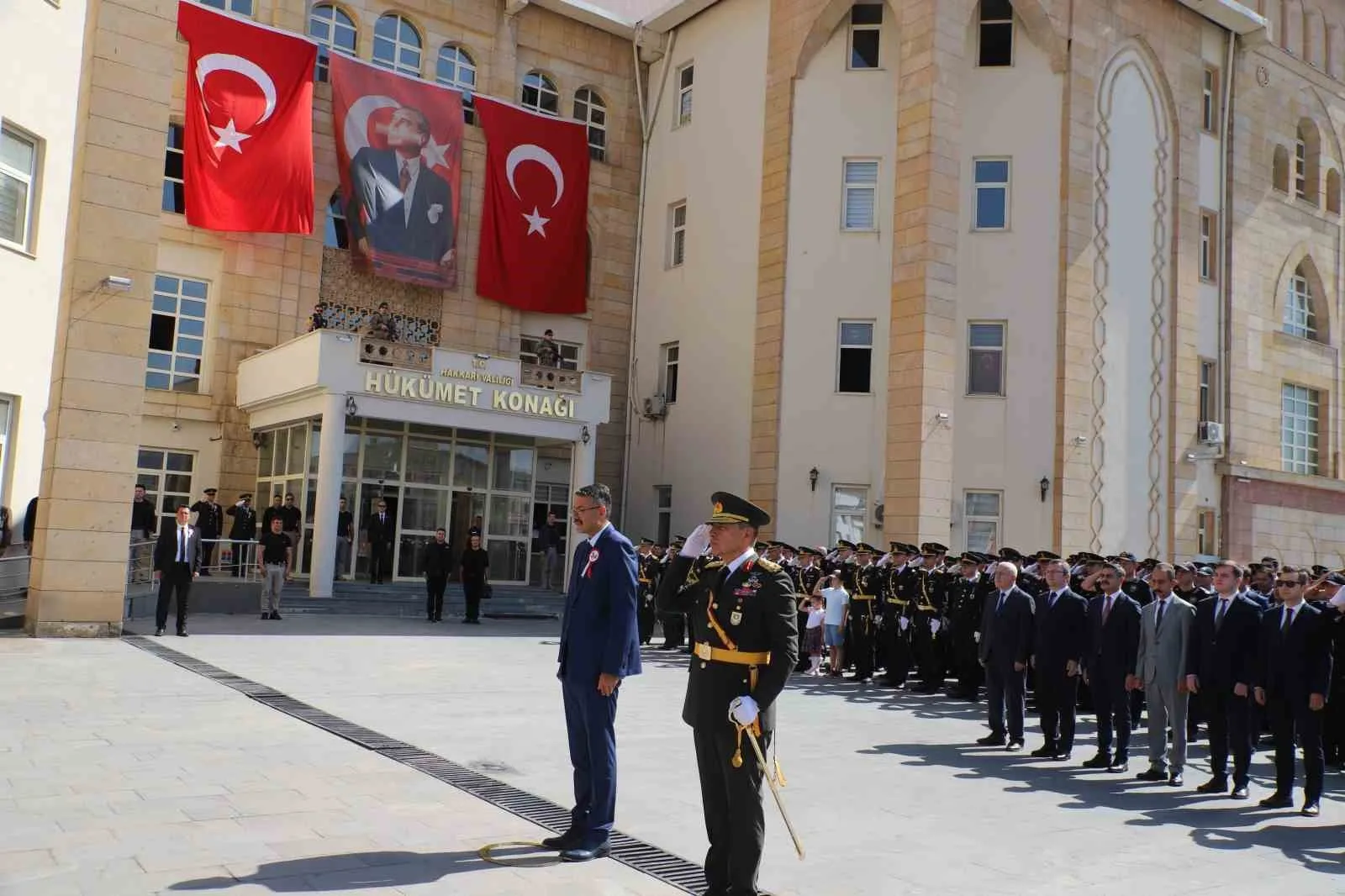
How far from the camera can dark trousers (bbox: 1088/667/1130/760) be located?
408 inches

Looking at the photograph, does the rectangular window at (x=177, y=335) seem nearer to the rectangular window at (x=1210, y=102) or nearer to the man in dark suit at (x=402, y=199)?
the man in dark suit at (x=402, y=199)

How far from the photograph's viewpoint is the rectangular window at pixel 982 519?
964 inches

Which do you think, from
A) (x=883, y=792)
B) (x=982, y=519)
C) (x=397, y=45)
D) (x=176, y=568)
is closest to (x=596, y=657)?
A: (x=883, y=792)

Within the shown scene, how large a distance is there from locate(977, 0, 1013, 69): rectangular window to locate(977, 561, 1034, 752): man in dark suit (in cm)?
1763

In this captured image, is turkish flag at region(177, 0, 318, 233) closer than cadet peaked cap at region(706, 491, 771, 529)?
No

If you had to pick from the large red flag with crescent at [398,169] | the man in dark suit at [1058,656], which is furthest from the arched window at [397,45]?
the man in dark suit at [1058,656]

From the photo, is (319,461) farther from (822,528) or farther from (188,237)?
(822,528)

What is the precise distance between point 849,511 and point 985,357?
4474 mm

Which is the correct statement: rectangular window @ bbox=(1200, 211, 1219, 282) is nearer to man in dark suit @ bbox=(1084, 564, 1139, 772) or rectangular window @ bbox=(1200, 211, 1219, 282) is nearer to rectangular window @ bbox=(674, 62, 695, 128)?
rectangular window @ bbox=(674, 62, 695, 128)

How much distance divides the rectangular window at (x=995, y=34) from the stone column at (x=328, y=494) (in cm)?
1582

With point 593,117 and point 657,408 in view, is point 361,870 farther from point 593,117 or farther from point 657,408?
point 593,117

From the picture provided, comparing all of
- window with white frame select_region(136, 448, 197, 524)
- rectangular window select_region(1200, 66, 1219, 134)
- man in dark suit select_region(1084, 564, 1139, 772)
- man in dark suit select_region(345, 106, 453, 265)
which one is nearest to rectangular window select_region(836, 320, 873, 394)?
man in dark suit select_region(345, 106, 453, 265)

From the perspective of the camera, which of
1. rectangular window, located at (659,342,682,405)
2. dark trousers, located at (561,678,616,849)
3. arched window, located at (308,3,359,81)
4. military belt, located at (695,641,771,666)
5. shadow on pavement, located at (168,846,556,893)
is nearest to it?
shadow on pavement, located at (168,846,556,893)

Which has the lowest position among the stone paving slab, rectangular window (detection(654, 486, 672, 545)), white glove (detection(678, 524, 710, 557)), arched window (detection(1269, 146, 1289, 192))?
the stone paving slab
